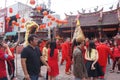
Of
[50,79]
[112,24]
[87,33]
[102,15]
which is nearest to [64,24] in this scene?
[87,33]

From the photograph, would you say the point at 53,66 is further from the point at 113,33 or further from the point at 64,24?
the point at 64,24

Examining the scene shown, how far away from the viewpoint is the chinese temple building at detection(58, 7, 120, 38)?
23500mm

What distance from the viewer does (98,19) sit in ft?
81.4

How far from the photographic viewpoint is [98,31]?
80.9 ft

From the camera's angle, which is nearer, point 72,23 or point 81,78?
point 81,78

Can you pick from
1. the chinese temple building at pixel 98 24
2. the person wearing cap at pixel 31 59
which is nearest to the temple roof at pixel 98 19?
the chinese temple building at pixel 98 24

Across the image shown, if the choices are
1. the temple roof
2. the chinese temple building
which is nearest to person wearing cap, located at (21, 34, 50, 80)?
the chinese temple building

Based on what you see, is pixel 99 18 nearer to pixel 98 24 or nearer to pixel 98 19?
pixel 98 19

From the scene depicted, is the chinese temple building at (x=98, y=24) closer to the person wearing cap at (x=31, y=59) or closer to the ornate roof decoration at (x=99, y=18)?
the ornate roof decoration at (x=99, y=18)

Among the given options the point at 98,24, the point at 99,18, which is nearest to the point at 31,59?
the point at 98,24

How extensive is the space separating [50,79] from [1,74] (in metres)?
2.89

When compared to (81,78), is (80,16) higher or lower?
higher

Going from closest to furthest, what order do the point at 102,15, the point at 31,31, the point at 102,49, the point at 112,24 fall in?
the point at 31,31 < the point at 102,49 < the point at 112,24 < the point at 102,15

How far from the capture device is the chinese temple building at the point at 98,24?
2350cm
